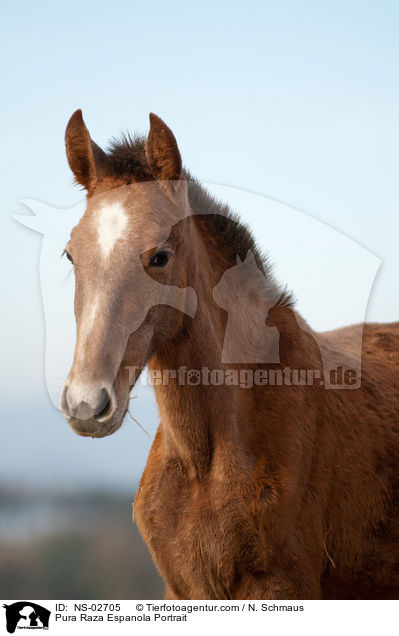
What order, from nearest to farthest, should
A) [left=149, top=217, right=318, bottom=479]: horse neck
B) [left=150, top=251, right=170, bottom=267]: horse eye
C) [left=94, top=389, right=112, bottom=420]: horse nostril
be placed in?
[left=94, top=389, right=112, bottom=420]: horse nostril < [left=150, top=251, right=170, bottom=267]: horse eye < [left=149, top=217, right=318, bottom=479]: horse neck

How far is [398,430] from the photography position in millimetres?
5066

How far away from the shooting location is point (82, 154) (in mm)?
4254

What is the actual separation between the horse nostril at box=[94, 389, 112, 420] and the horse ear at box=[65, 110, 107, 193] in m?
1.53

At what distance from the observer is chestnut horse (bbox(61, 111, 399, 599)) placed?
368cm

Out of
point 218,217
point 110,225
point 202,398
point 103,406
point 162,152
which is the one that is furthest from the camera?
point 218,217

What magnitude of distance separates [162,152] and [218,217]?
0.77 metres

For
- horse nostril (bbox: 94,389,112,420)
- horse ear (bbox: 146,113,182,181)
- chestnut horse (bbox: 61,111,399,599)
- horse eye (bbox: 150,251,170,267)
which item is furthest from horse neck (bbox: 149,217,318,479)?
horse nostril (bbox: 94,389,112,420)

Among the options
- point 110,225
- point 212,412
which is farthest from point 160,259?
point 212,412

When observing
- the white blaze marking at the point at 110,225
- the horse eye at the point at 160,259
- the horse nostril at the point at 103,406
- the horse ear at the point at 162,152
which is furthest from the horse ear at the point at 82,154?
the horse nostril at the point at 103,406

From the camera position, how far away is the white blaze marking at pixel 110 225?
12.0 feet

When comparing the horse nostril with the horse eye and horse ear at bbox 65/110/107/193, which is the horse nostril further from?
horse ear at bbox 65/110/107/193

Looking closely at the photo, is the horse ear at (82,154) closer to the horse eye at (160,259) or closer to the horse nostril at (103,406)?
the horse eye at (160,259)

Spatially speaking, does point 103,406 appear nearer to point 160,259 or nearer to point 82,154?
point 160,259

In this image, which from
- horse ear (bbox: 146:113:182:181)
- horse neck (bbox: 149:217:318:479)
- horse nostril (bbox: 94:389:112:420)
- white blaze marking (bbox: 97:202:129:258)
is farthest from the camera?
horse neck (bbox: 149:217:318:479)
